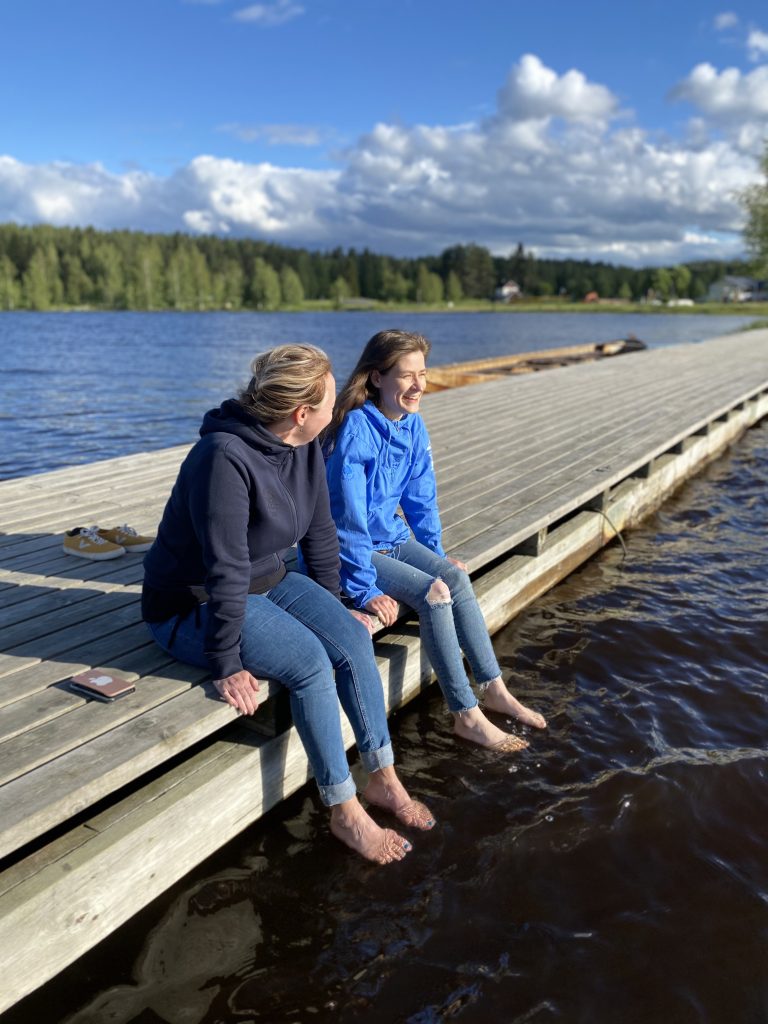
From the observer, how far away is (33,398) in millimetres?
21125

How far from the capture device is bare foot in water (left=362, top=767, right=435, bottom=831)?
3.54 meters

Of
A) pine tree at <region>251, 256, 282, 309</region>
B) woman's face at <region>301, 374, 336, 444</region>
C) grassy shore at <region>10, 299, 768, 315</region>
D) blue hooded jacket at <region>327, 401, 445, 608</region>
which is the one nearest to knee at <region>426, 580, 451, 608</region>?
blue hooded jacket at <region>327, 401, 445, 608</region>

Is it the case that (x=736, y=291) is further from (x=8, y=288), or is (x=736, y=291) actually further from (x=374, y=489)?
(x=374, y=489)

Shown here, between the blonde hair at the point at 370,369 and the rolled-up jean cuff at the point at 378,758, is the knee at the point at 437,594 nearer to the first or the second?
the rolled-up jean cuff at the point at 378,758

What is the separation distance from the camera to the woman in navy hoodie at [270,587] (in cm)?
293

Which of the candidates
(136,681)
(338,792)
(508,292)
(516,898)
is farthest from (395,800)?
(508,292)

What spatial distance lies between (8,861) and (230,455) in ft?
5.84

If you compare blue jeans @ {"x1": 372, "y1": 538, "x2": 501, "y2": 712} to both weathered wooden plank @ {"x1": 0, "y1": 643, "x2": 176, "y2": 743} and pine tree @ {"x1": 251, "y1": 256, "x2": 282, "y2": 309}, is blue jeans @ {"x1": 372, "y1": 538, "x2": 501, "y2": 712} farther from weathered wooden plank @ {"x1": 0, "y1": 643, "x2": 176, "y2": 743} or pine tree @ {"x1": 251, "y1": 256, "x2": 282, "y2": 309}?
pine tree @ {"x1": 251, "y1": 256, "x2": 282, "y2": 309}

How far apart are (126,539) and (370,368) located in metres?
2.03

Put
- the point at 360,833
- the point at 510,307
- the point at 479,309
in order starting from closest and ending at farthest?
the point at 360,833
the point at 479,309
the point at 510,307

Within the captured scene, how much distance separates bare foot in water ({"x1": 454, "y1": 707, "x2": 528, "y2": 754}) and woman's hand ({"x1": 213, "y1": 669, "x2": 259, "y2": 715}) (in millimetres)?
1472

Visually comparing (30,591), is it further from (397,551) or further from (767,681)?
(767,681)

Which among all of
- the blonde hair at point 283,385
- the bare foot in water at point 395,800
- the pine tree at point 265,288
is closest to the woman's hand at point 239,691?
the bare foot in water at point 395,800

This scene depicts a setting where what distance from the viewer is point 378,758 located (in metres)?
3.43
